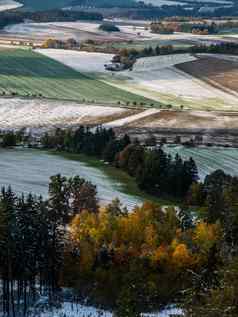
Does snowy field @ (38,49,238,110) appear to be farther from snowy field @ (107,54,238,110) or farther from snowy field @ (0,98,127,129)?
snowy field @ (0,98,127,129)

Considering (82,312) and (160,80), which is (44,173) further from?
(160,80)

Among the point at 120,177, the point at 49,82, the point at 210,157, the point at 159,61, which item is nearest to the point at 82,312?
the point at 120,177

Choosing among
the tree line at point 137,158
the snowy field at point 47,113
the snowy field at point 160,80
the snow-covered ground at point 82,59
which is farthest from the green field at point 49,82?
the tree line at point 137,158

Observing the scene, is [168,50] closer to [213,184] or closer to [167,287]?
[213,184]

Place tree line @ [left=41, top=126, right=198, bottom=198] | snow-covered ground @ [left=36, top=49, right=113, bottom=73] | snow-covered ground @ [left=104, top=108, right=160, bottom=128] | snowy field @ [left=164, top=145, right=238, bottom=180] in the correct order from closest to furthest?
tree line @ [left=41, top=126, right=198, bottom=198], snowy field @ [left=164, top=145, right=238, bottom=180], snow-covered ground @ [left=104, top=108, right=160, bottom=128], snow-covered ground @ [left=36, top=49, right=113, bottom=73]

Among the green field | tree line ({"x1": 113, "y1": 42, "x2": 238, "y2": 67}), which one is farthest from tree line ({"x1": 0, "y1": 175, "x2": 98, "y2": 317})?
tree line ({"x1": 113, "y1": 42, "x2": 238, "y2": 67})

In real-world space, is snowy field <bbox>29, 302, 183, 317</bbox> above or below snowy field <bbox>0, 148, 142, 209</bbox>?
below

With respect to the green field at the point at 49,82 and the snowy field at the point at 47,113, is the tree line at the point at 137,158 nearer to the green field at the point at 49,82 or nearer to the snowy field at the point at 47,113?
the snowy field at the point at 47,113
